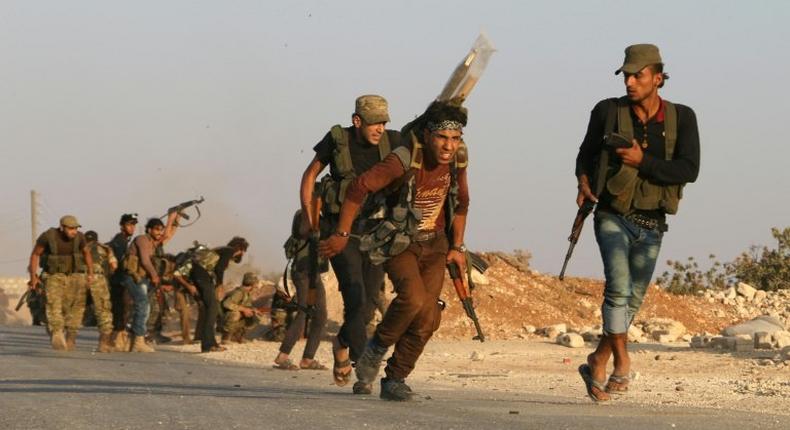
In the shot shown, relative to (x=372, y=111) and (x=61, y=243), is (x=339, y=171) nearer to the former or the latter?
(x=372, y=111)

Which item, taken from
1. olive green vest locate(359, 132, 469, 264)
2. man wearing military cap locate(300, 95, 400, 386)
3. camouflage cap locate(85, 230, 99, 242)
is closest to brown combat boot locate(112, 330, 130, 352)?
camouflage cap locate(85, 230, 99, 242)

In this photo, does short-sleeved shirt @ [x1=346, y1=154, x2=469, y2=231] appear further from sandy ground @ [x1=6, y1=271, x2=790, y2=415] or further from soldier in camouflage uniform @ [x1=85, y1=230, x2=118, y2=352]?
soldier in camouflage uniform @ [x1=85, y1=230, x2=118, y2=352]

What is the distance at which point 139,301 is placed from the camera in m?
20.5

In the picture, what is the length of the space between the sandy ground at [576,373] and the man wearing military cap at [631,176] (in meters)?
1.38

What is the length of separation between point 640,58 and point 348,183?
252 centimetres

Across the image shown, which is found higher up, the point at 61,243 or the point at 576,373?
the point at 61,243

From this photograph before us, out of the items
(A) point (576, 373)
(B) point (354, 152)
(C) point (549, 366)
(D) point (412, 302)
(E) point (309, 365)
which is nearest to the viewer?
(D) point (412, 302)

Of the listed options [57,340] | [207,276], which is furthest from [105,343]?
[207,276]

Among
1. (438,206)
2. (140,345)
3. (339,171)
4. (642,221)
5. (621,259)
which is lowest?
(140,345)

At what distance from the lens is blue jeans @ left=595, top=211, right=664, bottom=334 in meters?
9.92

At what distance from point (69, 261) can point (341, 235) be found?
11.3 metres

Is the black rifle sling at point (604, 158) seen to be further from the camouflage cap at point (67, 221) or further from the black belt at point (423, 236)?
the camouflage cap at point (67, 221)

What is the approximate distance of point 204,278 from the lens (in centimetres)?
2133

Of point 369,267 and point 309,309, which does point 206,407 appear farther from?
point 309,309
